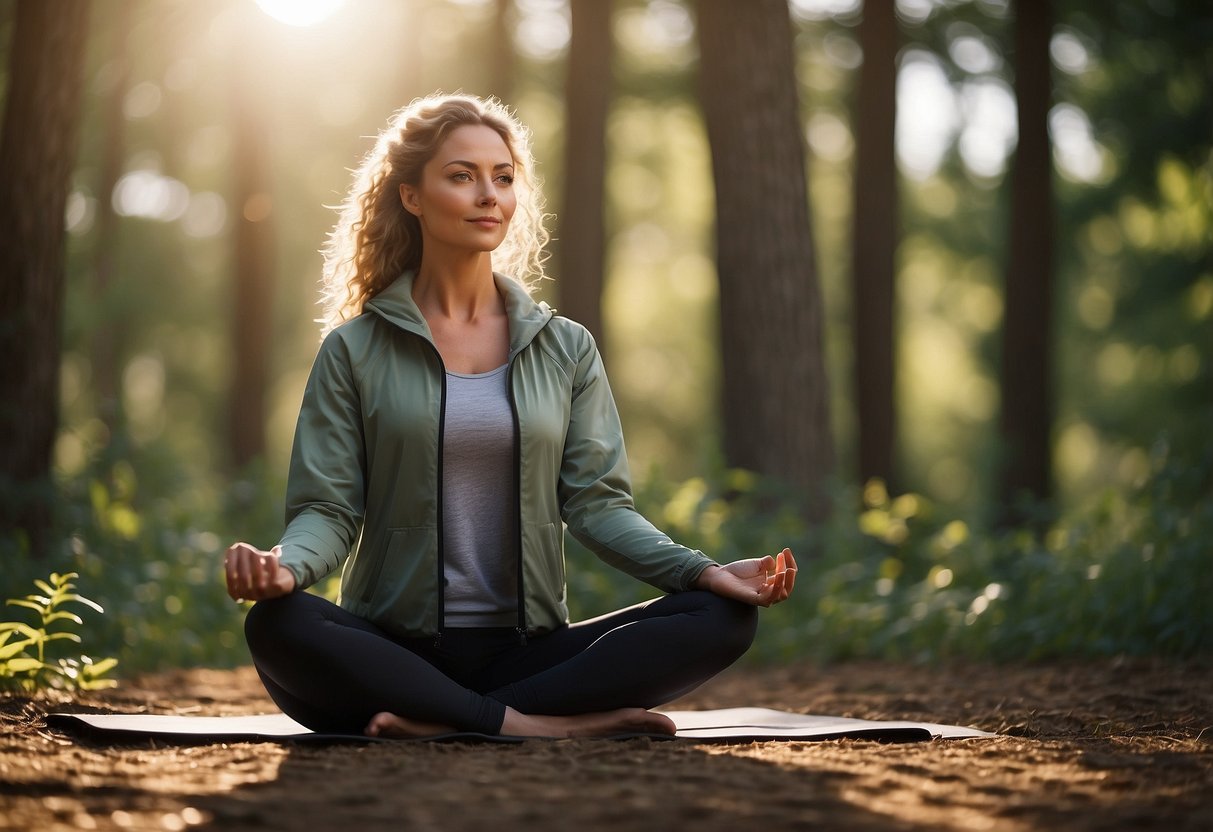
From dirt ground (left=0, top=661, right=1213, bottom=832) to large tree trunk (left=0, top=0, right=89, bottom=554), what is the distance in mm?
2788

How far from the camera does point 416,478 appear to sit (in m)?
4.29

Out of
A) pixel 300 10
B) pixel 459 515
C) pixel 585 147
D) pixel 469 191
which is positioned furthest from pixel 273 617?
pixel 300 10

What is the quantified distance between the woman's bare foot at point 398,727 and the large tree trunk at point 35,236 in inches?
156

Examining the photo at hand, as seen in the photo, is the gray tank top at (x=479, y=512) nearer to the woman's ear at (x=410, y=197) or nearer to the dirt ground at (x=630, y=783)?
the dirt ground at (x=630, y=783)

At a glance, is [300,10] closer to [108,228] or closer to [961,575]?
[108,228]

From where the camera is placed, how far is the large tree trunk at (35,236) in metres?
7.24

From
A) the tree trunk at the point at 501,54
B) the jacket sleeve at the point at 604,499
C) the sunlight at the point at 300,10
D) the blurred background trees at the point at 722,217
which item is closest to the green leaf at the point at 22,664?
the blurred background trees at the point at 722,217

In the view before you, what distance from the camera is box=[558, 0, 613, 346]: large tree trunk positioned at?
1320 centimetres

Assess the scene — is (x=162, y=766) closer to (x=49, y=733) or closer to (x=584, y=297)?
(x=49, y=733)

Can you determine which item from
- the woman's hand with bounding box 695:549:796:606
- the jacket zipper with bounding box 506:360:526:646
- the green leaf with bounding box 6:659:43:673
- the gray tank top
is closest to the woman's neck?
the gray tank top

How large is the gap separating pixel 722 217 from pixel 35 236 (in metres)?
4.13

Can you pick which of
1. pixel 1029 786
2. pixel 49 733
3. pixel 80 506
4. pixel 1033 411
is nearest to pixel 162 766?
pixel 49 733

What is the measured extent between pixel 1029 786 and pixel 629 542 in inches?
60.0

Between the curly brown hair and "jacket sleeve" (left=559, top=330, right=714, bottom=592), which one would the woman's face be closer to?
the curly brown hair
